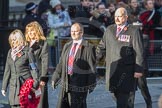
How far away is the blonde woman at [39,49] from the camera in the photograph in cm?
986

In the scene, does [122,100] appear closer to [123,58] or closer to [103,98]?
[123,58]

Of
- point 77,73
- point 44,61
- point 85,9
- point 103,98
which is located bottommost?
point 103,98

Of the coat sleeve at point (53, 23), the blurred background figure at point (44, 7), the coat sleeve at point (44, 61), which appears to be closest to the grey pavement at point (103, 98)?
the coat sleeve at point (53, 23)

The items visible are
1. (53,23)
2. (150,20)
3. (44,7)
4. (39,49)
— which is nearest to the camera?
(39,49)

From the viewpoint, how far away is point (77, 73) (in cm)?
956

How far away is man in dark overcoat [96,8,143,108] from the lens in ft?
31.9

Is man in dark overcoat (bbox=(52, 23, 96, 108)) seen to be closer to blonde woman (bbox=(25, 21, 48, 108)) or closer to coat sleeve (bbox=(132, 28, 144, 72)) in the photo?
blonde woman (bbox=(25, 21, 48, 108))

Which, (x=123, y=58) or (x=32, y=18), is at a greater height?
(x=32, y=18)

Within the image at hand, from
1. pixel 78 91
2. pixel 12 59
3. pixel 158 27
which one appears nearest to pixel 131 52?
pixel 78 91

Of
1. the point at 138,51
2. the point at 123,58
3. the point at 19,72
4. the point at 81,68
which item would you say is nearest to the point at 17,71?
the point at 19,72

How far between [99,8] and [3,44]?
2663mm

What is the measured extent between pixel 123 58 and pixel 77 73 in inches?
29.6

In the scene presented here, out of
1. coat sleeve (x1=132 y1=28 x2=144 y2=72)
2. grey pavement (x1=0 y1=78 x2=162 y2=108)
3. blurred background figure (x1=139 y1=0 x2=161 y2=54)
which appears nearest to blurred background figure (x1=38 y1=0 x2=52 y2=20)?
blurred background figure (x1=139 y1=0 x2=161 y2=54)

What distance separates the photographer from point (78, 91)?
962cm
